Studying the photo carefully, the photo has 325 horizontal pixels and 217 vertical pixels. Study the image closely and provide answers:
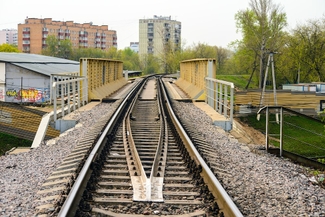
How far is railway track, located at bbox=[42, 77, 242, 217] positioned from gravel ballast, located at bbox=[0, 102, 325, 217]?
0.30 metres

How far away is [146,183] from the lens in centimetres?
557

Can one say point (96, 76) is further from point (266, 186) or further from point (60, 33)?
point (60, 33)

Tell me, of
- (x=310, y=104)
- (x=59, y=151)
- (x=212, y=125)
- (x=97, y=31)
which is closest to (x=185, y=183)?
(x=59, y=151)

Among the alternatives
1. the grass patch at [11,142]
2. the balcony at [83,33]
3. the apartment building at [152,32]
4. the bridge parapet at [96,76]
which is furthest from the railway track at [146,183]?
the apartment building at [152,32]

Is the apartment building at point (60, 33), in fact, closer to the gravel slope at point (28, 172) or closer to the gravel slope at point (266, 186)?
→ the gravel slope at point (28, 172)

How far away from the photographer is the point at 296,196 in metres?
5.61


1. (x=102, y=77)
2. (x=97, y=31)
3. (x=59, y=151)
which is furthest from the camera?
(x=97, y=31)

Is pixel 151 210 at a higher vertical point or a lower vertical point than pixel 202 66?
lower

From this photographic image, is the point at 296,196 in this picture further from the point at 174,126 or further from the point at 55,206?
the point at 174,126

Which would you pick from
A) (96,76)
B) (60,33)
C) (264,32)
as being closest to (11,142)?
(96,76)

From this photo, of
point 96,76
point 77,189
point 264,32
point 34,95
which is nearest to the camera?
point 77,189

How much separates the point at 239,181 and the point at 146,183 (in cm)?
138

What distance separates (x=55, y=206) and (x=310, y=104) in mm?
30587

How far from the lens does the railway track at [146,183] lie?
4.67 m
